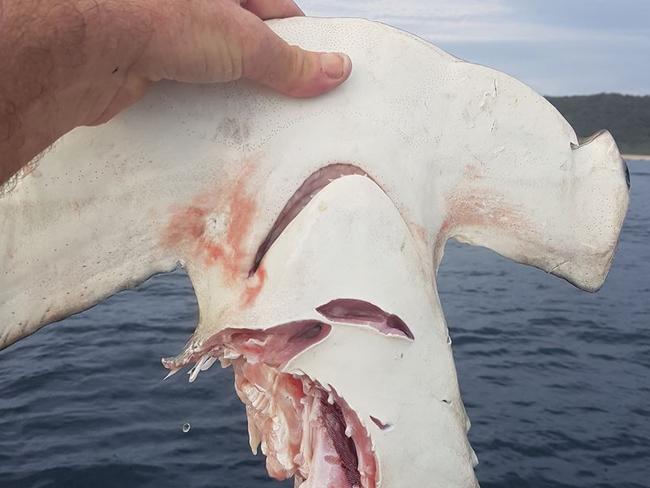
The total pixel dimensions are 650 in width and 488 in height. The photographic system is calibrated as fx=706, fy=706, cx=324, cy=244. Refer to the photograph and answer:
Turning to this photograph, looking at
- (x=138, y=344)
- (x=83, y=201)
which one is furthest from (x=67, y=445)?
(x=83, y=201)

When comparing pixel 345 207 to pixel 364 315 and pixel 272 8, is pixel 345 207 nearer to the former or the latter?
pixel 364 315

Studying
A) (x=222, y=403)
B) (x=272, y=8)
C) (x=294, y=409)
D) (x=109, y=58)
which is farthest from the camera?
(x=222, y=403)

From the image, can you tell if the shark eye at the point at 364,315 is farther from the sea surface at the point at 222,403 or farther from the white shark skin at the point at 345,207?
the sea surface at the point at 222,403

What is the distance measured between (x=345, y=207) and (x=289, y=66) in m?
0.35

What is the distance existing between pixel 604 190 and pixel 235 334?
3.20 ft

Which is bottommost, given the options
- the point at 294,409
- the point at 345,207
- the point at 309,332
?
the point at 294,409

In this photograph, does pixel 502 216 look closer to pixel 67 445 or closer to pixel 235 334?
pixel 235 334

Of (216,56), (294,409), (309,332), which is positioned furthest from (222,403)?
(216,56)

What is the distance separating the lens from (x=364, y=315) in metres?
1.36

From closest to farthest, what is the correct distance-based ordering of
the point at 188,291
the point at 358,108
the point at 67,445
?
the point at 358,108 < the point at 67,445 < the point at 188,291

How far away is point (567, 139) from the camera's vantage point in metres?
1.75

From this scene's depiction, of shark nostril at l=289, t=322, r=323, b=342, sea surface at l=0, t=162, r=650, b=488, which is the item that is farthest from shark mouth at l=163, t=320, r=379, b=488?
sea surface at l=0, t=162, r=650, b=488

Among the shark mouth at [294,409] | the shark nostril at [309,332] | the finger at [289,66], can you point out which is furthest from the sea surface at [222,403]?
the finger at [289,66]

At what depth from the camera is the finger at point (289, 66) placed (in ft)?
4.82
